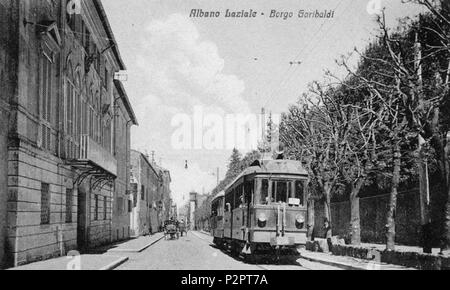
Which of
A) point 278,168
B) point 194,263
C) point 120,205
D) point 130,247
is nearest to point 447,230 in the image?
point 278,168

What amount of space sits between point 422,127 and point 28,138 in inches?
450

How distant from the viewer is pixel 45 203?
1778cm

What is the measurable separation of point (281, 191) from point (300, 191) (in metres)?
0.70

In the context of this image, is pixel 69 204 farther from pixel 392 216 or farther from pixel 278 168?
pixel 392 216

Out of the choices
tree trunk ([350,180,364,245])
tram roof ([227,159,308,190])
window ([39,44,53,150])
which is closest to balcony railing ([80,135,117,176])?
window ([39,44,53,150])

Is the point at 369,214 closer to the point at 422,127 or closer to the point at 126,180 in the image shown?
the point at 126,180

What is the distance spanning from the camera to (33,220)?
16.0 meters

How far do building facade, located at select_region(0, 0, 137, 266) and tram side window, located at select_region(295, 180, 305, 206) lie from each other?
7979 millimetres

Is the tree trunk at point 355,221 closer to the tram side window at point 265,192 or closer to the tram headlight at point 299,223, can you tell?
the tram headlight at point 299,223

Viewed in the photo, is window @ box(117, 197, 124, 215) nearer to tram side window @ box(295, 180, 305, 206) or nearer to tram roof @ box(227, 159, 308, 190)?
tram roof @ box(227, 159, 308, 190)

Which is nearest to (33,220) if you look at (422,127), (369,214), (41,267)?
(41,267)

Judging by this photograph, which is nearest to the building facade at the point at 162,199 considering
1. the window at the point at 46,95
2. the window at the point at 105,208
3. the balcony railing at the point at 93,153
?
the window at the point at 105,208

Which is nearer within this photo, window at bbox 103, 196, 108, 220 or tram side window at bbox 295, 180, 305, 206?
tram side window at bbox 295, 180, 305, 206

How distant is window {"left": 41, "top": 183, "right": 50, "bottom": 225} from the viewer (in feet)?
57.6
